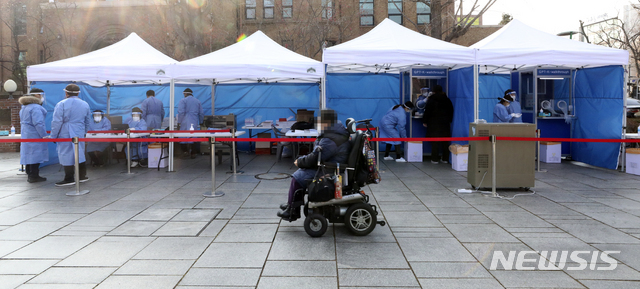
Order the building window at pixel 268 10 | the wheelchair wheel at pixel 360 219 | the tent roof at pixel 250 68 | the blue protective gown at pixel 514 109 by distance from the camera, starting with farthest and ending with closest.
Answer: the building window at pixel 268 10 → the blue protective gown at pixel 514 109 → the tent roof at pixel 250 68 → the wheelchair wheel at pixel 360 219

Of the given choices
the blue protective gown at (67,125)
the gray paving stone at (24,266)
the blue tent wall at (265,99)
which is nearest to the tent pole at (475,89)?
the blue tent wall at (265,99)

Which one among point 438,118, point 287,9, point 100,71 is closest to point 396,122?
point 438,118

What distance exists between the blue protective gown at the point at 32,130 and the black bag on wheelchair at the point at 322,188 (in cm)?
671

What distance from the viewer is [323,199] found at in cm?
472

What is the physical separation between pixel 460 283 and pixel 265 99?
11772 mm

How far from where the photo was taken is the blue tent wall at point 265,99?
14.5m

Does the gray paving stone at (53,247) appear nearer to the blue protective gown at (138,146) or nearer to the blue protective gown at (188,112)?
the blue protective gown at (138,146)

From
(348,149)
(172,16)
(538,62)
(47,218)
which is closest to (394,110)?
(538,62)

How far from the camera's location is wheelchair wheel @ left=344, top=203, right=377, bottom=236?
4.75m

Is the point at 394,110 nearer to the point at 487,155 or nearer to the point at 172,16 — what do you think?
the point at 487,155

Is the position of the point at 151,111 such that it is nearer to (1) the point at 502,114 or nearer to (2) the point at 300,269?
(1) the point at 502,114

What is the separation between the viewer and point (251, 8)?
82.6 ft

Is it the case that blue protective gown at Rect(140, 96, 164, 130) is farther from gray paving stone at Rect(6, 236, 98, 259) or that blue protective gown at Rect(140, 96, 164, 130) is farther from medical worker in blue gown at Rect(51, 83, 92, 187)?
gray paving stone at Rect(6, 236, 98, 259)

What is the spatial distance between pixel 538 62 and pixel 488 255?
6.86 metres
